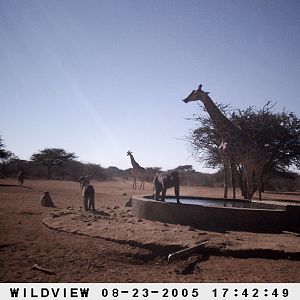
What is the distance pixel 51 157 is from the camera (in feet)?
127

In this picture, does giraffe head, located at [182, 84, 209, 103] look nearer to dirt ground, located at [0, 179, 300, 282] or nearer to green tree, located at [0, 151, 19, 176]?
dirt ground, located at [0, 179, 300, 282]

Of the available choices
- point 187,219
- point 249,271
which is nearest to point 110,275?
point 249,271

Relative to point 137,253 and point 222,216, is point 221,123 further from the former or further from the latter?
point 137,253

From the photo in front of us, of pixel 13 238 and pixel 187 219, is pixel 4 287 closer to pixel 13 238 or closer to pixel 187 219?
pixel 13 238

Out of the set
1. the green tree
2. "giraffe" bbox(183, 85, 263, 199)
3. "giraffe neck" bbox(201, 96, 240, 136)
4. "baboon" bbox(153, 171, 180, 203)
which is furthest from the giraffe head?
the green tree

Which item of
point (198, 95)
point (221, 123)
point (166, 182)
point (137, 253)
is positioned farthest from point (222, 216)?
point (198, 95)

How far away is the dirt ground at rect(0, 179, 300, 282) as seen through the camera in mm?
4242

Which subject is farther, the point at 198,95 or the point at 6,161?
the point at 6,161

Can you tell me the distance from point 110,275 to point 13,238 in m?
2.51

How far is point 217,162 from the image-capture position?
17844mm

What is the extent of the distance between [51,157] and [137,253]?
35418 millimetres

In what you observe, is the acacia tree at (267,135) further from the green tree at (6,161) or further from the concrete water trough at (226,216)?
the green tree at (6,161)

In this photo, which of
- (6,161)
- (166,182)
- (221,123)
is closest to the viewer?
(166,182)

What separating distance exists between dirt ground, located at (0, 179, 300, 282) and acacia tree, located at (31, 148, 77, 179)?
32.4 m
